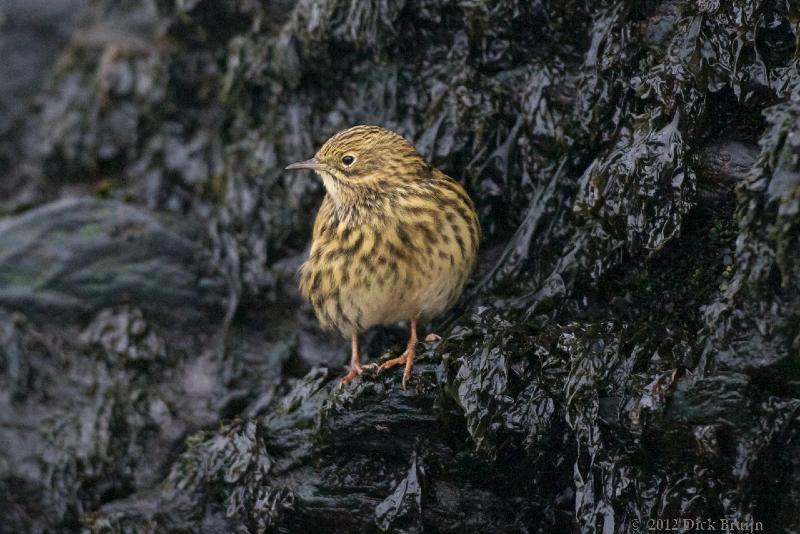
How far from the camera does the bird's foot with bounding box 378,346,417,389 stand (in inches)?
211

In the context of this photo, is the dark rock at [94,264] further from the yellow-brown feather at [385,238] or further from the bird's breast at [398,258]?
the bird's breast at [398,258]

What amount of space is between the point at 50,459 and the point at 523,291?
11.4 feet

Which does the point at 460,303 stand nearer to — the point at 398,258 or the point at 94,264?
the point at 398,258

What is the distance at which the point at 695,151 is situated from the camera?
5.18m

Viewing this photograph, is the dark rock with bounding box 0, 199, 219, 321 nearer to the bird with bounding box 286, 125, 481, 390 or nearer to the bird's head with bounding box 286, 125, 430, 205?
the bird with bounding box 286, 125, 481, 390

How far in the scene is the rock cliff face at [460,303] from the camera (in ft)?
15.5

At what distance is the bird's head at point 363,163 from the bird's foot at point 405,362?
0.96 m

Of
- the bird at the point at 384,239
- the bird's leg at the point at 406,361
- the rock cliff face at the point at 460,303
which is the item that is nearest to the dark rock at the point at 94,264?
the rock cliff face at the point at 460,303

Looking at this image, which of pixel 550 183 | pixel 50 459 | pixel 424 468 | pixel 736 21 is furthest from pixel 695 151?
pixel 50 459

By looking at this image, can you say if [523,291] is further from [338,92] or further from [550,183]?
[338,92]

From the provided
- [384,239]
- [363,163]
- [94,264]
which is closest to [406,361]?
[384,239]

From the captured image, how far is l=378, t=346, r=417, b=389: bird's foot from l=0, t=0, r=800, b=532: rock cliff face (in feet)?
0.18

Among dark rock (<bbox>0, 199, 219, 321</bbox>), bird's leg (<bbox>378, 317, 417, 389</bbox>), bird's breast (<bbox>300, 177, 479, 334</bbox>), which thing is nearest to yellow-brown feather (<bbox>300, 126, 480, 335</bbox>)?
bird's breast (<bbox>300, 177, 479, 334</bbox>)

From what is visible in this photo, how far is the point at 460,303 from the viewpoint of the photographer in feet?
20.9
